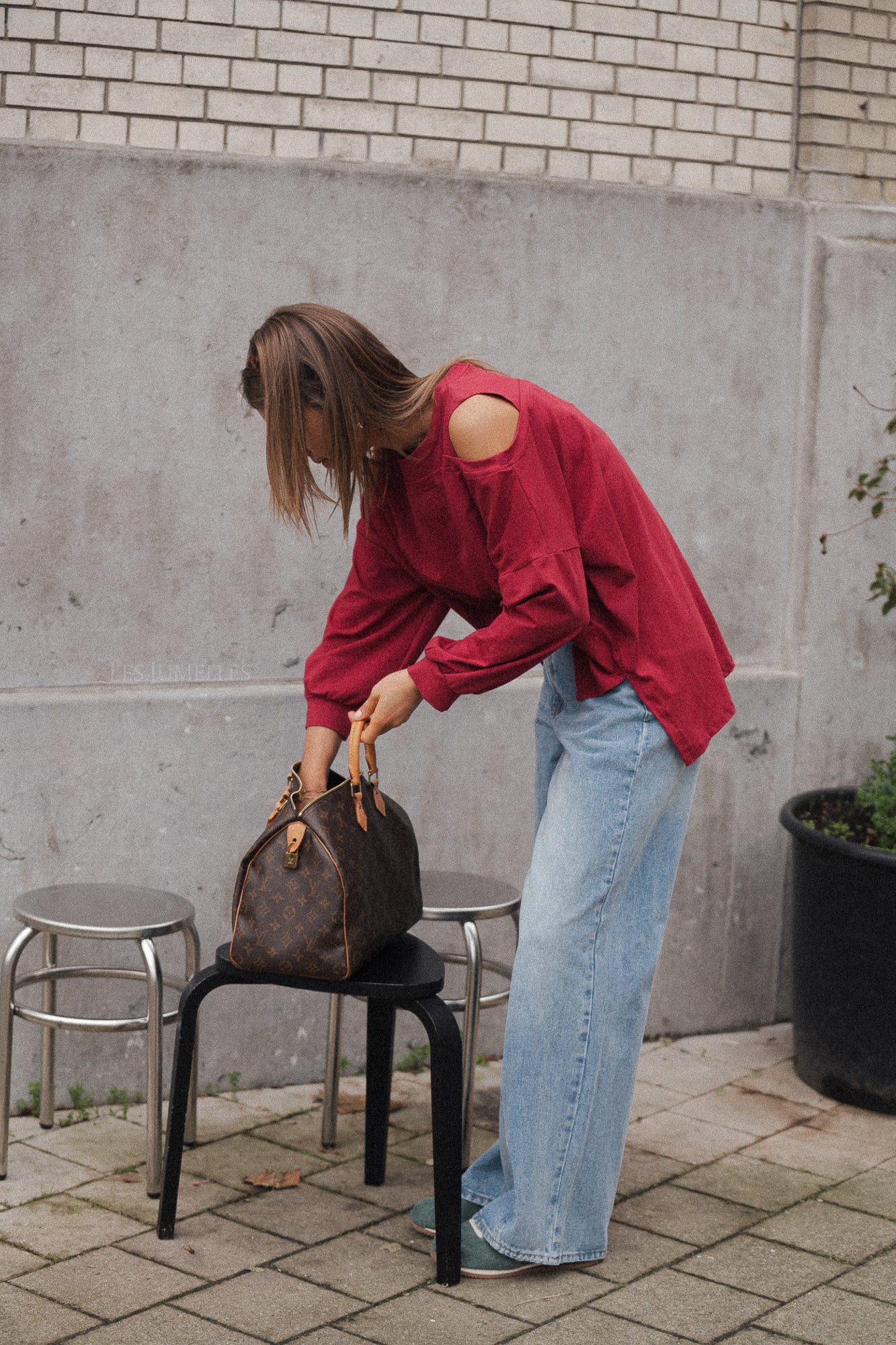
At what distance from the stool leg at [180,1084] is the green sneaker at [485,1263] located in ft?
1.87

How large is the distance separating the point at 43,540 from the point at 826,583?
7.83 feet

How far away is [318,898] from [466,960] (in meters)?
0.84

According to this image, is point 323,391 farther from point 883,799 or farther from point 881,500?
point 881,500

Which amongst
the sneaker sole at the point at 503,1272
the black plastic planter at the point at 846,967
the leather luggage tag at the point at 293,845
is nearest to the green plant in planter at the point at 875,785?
the black plastic planter at the point at 846,967

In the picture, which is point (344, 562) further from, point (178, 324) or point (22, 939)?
point (22, 939)

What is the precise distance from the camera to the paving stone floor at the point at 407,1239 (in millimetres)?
3059

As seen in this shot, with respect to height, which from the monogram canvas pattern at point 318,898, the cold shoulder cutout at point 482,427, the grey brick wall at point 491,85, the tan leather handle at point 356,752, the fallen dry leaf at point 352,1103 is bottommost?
the fallen dry leaf at point 352,1103

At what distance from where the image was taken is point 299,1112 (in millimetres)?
4191

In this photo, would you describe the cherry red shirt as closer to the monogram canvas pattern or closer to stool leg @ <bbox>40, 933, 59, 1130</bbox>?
the monogram canvas pattern

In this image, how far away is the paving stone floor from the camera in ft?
→ 10.0

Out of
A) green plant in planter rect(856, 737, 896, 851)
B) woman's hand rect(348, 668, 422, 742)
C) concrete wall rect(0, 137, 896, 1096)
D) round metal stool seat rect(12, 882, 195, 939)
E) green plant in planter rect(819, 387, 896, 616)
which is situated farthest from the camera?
green plant in planter rect(819, 387, 896, 616)

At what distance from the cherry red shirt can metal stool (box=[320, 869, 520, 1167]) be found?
0.58 meters

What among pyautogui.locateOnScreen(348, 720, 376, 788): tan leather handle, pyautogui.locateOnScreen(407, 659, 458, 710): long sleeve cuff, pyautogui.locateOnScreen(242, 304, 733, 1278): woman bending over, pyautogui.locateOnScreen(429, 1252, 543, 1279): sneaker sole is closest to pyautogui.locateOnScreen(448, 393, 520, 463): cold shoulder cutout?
pyautogui.locateOnScreen(242, 304, 733, 1278): woman bending over

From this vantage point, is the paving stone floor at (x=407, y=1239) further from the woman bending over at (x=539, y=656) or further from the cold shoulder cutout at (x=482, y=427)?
the cold shoulder cutout at (x=482, y=427)
